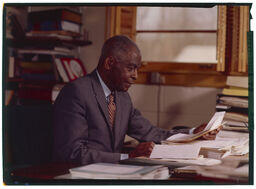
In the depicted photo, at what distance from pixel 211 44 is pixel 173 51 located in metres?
0.34

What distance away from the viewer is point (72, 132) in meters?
1.52

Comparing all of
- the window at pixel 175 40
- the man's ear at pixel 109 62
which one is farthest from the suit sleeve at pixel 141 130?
the window at pixel 175 40

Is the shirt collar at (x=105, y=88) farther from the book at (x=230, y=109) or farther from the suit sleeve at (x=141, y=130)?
the book at (x=230, y=109)

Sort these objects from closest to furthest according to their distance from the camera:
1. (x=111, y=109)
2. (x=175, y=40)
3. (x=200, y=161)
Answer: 1. (x=200, y=161)
2. (x=111, y=109)
3. (x=175, y=40)

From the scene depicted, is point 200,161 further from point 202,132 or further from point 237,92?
point 237,92

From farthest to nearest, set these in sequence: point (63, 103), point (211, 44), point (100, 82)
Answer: point (211, 44) < point (100, 82) < point (63, 103)

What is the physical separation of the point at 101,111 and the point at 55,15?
1607 millimetres

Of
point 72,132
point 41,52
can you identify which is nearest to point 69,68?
point 41,52

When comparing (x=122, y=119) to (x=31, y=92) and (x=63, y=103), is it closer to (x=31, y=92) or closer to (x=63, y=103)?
(x=63, y=103)

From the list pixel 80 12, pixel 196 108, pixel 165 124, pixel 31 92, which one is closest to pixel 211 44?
pixel 196 108

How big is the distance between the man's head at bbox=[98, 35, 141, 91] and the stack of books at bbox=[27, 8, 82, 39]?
142cm

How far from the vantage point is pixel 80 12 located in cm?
351

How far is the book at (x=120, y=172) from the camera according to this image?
1134 mm

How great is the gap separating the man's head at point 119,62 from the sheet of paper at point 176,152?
43cm
